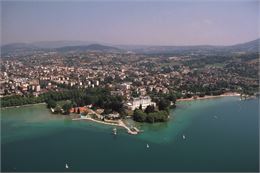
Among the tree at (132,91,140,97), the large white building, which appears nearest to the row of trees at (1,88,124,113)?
the large white building

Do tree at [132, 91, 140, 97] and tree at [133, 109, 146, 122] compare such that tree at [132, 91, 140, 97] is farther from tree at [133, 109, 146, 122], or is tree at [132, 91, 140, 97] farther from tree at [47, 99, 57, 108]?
tree at [133, 109, 146, 122]

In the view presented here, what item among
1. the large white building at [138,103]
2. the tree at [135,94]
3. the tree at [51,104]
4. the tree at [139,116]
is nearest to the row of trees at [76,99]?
the tree at [51,104]

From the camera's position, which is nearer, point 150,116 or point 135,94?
point 150,116

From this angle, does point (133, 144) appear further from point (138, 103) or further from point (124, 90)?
point (124, 90)

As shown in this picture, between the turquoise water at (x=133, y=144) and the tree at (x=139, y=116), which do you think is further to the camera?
the tree at (x=139, y=116)

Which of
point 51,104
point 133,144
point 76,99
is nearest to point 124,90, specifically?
point 76,99

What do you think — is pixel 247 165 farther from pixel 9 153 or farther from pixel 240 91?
pixel 240 91

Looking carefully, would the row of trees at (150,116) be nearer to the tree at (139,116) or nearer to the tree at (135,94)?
the tree at (139,116)

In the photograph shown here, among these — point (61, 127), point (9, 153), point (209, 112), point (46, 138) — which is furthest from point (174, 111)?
point (9, 153)
